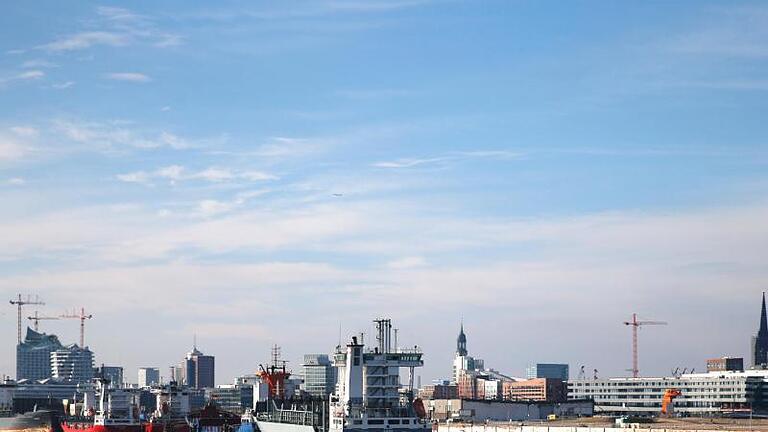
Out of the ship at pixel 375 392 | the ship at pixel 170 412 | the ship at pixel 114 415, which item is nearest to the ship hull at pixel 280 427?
the ship at pixel 375 392

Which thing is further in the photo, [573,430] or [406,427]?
[573,430]

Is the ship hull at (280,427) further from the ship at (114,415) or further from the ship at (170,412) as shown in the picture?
the ship at (114,415)

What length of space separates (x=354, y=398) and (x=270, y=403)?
2717 centimetres

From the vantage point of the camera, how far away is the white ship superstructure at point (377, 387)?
91.6 m

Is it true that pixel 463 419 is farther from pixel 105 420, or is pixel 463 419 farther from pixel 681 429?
pixel 105 420

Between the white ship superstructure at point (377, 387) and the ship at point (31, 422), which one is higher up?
the white ship superstructure at point (377, 387)

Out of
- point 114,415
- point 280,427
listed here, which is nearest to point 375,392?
point 280,427

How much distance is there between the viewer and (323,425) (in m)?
101

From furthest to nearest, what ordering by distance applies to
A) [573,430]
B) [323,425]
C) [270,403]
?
[573,430] < [270,403] < [323,425]

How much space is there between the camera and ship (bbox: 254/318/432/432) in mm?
90750

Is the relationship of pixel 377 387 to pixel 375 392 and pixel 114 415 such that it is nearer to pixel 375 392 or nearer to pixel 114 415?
pixel 375 392

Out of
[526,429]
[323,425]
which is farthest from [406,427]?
[526,429]

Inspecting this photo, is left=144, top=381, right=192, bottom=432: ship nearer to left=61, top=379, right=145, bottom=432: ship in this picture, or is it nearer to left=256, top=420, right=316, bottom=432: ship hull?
left=61, top=379, right=145, bottom=432: ship

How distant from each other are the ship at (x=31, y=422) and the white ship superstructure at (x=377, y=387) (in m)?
78.0
